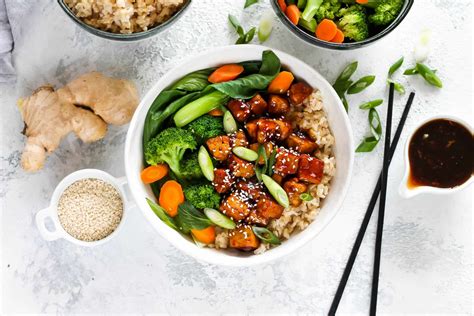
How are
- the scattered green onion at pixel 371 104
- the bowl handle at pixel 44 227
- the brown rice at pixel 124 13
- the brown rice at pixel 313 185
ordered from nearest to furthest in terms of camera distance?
the brown rice at pixel 124 13 < the brown rice at pixel 313 185 < the bowl handle at pixel 44 227 < the scattered green onion at pixel 371 104

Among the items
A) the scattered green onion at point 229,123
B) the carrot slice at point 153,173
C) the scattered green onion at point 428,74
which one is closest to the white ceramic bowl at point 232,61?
the carrot slice at point 153,173

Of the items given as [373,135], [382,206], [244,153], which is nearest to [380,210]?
[382,206]

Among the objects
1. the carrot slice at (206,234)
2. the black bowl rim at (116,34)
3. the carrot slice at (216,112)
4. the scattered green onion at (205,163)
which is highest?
the black bowl rim at (116,34)

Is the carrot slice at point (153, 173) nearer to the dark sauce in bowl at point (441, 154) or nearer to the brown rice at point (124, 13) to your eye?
the brown rice at point (124, 13)

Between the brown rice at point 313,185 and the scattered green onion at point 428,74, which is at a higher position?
the scattered green onion at point 428,74

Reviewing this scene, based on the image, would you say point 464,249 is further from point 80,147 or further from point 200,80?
point 80,147

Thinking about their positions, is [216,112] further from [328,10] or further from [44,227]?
[44,227]
